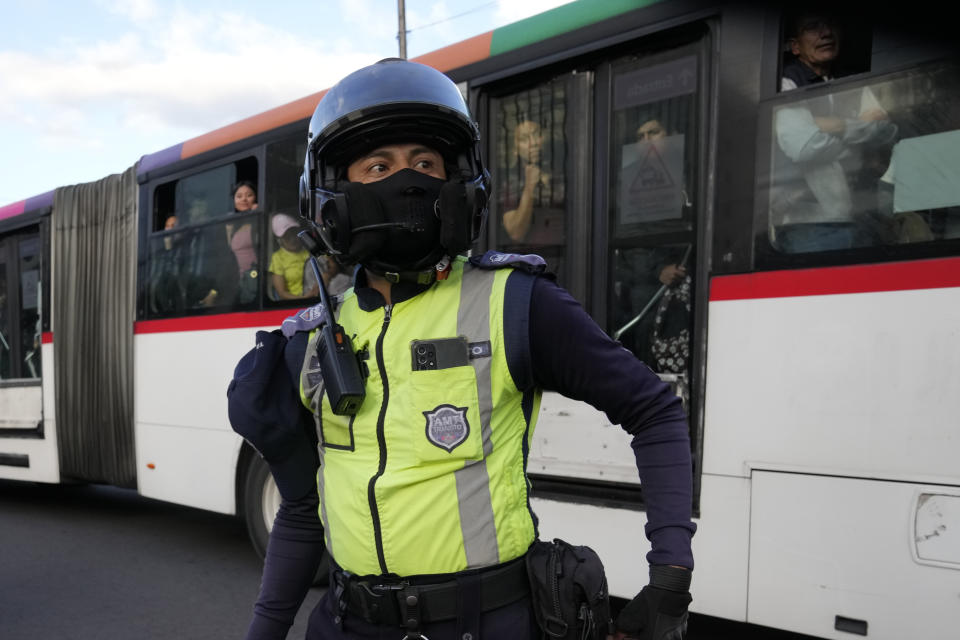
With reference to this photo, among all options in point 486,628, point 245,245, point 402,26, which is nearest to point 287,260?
point 245,245

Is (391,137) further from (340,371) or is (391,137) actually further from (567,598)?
(567,598)

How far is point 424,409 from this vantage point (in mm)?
1356

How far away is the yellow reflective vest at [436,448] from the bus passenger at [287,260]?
10.2 ft

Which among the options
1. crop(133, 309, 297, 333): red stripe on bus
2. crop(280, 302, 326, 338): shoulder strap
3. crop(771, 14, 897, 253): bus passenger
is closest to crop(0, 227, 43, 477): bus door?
crop(133, 309, 297, 333): red stripe on bus

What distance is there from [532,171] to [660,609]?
2.65m

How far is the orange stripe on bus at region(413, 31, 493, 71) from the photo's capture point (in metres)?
3.77

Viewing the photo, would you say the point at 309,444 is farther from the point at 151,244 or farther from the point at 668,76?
the point at 151,244

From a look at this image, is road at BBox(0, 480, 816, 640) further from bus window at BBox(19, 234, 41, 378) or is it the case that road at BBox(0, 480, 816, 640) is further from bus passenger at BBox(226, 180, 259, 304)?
bus passenger at BBox(226, 180, 259, 304)

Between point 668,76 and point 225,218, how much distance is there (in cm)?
301

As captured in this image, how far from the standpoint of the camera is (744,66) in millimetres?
2967

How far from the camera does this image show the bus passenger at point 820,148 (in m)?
2.71

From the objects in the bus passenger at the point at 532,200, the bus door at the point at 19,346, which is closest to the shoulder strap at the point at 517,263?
the bus passenger at the point at 532,200

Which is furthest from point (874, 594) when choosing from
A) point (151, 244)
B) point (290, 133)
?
point (151, 244)

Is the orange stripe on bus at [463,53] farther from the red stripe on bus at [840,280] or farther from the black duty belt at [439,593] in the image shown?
the black duty belt at [439,593]
